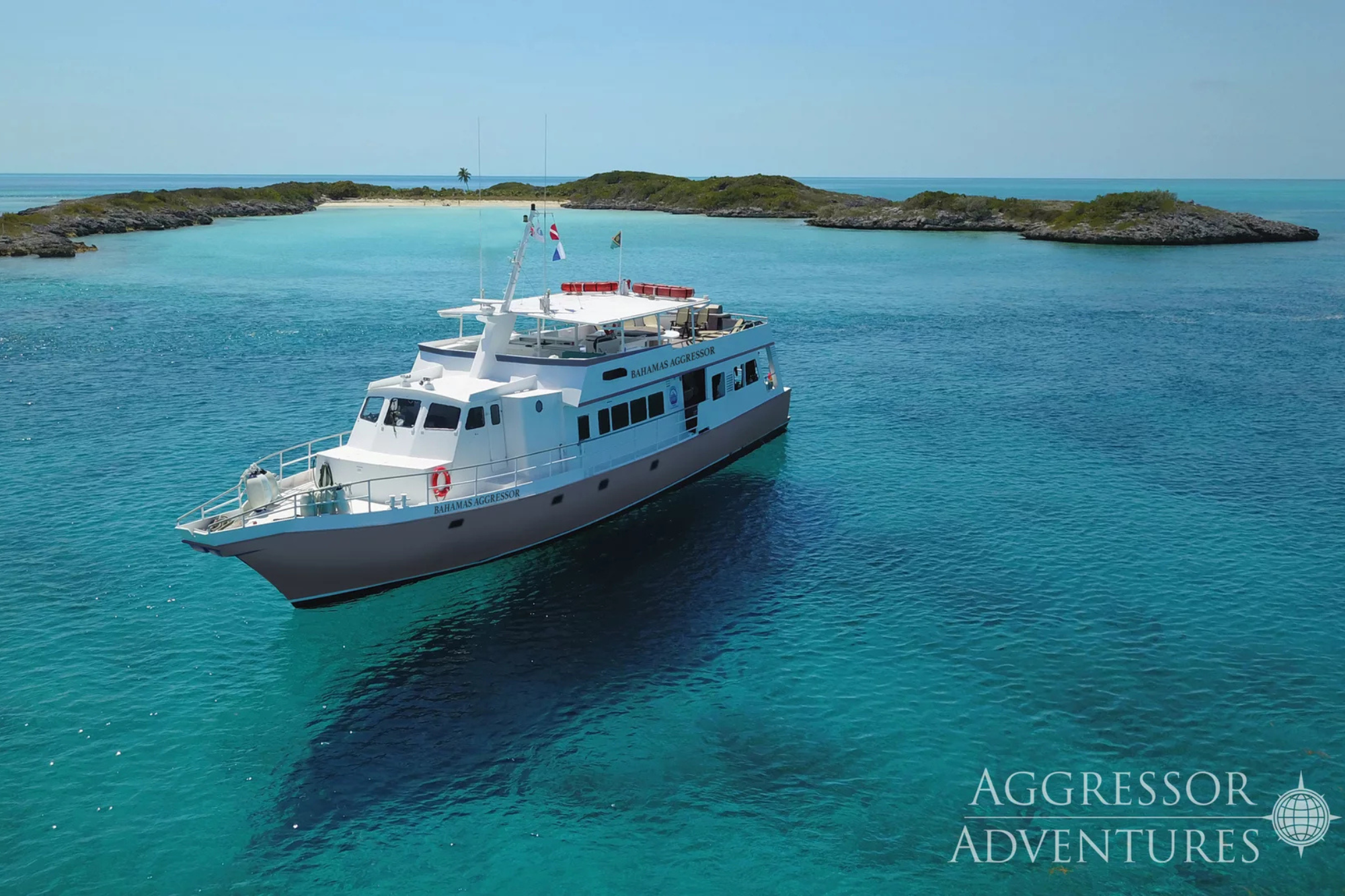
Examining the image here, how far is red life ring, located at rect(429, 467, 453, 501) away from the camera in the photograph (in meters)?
25.9

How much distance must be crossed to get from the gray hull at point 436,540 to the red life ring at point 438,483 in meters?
0.67

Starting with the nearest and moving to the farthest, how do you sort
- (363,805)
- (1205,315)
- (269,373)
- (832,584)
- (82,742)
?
(363,805), (82,742), (832,584), (269,373), (1205,315)

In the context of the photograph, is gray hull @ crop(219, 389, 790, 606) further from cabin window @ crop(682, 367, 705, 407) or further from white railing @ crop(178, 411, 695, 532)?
cabin window @ crop(682, 367, 705, 407)

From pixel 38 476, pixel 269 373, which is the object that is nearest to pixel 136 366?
pixel 269 373

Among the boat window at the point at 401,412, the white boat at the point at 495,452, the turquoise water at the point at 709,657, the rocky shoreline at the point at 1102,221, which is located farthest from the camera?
the rocky shoreline at the point at 1102,221

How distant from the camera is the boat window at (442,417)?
27.3 meters

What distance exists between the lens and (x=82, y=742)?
64.7ft

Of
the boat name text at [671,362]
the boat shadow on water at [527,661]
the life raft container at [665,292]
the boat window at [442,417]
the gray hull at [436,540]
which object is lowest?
the boat shadow on water at [527,661]

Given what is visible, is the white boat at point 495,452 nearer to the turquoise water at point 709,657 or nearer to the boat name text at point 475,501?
the boat name text at point 475,501

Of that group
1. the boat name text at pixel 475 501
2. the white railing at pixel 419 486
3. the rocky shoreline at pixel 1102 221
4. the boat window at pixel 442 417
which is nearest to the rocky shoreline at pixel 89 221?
the white railing at pixel 419 486

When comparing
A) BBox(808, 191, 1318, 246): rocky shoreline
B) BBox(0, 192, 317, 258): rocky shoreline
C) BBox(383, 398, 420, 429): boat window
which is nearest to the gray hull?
BBox(383, 398, 420, 429): boat window

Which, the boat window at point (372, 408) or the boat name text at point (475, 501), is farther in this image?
the boat window at point (372, 408)

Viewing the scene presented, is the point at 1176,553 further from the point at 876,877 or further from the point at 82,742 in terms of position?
the point at 82,742

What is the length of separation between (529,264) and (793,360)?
185ft
